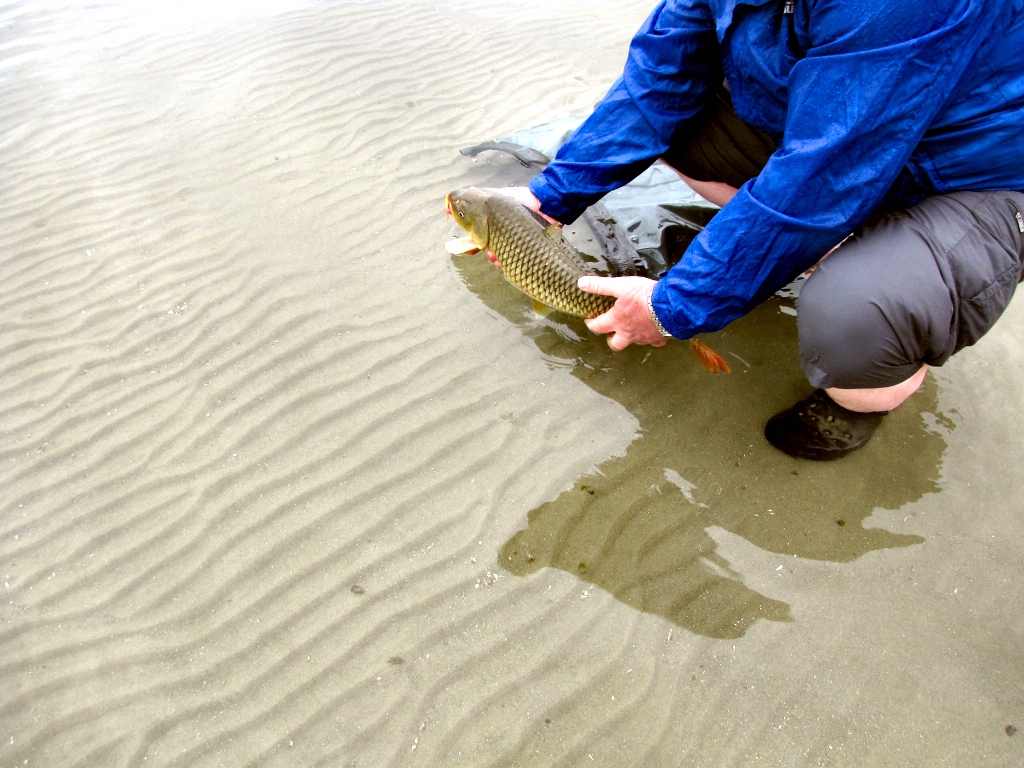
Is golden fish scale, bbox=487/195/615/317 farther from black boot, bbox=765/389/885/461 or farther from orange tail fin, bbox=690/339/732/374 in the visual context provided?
black boot, bbox=765/389/885/461

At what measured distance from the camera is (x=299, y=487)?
2834 mm

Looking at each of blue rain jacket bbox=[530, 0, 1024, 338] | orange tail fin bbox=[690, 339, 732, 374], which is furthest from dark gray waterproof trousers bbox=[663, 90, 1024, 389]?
orange tail fin bbox=[690, 339, 732, 374]

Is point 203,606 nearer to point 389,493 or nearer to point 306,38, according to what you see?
point 389,493

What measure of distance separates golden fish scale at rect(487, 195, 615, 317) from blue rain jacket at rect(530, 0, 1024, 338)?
61 cm

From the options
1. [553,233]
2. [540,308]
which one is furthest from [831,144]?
[540,308]

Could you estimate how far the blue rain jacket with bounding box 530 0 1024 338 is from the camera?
1.95m

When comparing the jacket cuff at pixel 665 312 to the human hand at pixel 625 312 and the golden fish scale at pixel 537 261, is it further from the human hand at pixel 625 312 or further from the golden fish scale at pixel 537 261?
the golden fish scale at pixel 537 261

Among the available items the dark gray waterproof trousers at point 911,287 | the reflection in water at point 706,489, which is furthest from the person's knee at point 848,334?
the reflection in water at point 706,489

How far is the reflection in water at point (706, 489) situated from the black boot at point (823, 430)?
0.07 m

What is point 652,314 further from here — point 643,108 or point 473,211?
point 473,211

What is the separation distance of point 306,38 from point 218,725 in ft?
20.2

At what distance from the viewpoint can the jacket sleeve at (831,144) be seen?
1.93 metres

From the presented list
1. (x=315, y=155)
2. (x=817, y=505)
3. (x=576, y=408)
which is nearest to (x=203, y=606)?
(x=576, y=408)

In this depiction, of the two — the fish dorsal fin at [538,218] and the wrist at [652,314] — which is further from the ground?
the fish dorsal fin at [538,218]
